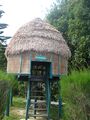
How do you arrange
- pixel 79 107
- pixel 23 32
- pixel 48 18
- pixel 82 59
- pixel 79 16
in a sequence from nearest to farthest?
pixel 79 107 < pixel 23 32 < pixel 79 16 < pixel 82 59 < pixel 48 18

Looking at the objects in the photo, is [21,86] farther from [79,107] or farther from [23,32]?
[79,107]

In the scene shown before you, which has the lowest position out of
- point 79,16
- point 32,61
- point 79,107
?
point 79,107

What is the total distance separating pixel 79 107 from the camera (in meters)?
6.46

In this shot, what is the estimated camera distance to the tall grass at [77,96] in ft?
21.1

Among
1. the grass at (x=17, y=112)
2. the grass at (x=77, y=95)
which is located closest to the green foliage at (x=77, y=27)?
the grass at (x=17, y=112)

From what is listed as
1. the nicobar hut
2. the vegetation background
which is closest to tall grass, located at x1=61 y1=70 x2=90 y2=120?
the vegetation background

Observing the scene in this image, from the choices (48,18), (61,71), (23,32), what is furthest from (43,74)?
(48,18)

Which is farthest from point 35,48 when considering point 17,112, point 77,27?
point 77,27

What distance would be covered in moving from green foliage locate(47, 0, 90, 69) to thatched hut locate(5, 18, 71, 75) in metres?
2.07

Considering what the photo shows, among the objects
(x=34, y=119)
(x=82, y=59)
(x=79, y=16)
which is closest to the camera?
(x=34, y=119)

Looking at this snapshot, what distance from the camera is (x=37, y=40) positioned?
47.4 feet

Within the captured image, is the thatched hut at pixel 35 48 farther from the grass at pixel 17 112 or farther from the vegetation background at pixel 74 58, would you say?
the grass at pixel 17 112

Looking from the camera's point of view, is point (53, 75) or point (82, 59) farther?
point (82, 59)

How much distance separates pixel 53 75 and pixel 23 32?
98.5 inches
